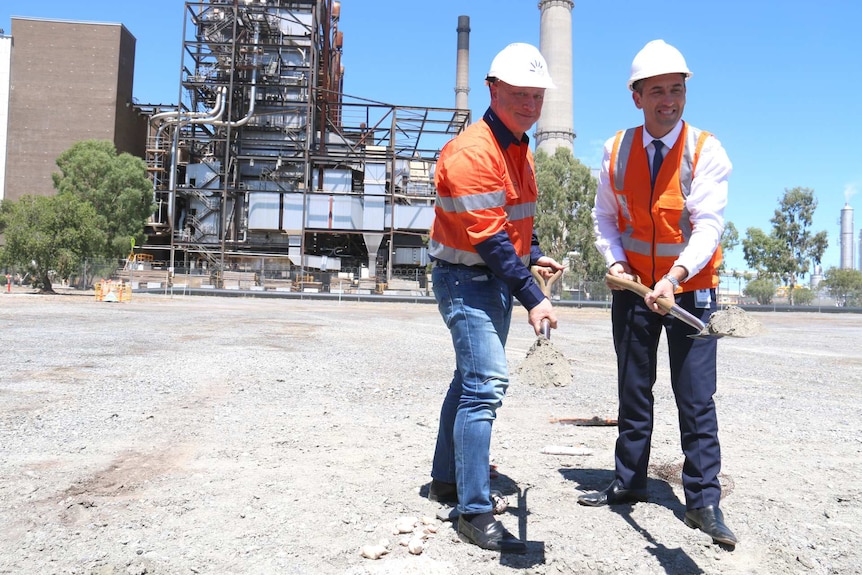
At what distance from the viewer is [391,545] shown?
276 centimetres

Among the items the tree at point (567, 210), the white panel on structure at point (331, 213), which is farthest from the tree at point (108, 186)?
the tree at point (567, 210)

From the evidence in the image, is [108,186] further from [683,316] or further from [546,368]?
[683,316]

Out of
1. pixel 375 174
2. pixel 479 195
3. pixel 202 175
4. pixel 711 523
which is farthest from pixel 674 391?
pixel 202 175

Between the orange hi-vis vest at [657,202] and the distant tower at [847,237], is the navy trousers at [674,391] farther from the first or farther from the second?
the distant tower at [847,237]

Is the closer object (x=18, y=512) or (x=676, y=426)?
(x=18, y=512)

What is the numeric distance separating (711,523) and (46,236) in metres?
33.2

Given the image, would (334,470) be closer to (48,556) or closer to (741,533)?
(48,556)

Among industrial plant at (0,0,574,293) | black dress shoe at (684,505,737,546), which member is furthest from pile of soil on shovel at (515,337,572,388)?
industrial plant at (0,0,574,293)

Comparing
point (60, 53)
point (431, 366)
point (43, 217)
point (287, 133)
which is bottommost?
point (431, 366)

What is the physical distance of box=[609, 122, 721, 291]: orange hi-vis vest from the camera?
3.22 metres

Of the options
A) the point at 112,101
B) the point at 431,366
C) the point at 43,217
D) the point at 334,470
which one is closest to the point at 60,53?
the point at 112,101

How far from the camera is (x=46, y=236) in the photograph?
99.1ft

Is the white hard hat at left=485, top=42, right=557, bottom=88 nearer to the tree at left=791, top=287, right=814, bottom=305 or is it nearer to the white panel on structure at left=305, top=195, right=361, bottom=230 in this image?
the white panel on structure at left=305, top=195, right=361, bottom=230

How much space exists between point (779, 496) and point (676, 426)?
1821 millimetres
